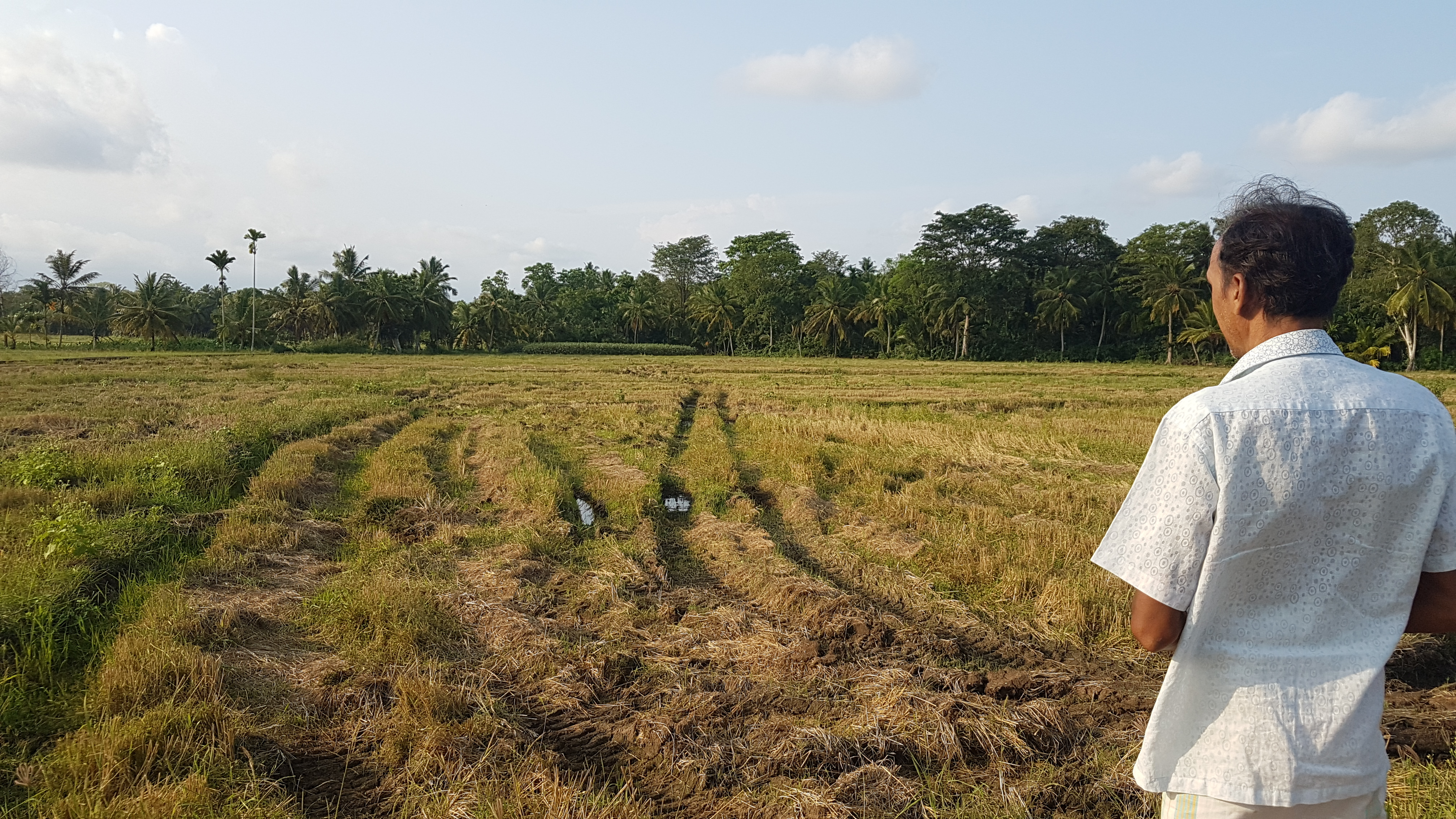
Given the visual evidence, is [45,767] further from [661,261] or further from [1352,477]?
[661,261]

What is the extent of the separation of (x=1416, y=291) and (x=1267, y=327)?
4642 cm

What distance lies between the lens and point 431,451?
1320cm

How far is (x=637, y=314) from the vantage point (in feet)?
220

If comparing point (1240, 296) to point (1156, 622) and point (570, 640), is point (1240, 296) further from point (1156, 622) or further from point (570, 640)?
point (570, 640)

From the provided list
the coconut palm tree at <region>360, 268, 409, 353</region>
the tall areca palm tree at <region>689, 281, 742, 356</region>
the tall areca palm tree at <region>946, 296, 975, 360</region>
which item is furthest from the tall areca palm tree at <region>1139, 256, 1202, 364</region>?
the coconut palm tree at <region>360, 268, 409, 353</region>

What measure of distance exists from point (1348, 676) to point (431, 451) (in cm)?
1304

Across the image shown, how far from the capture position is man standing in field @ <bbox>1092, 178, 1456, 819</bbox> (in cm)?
154

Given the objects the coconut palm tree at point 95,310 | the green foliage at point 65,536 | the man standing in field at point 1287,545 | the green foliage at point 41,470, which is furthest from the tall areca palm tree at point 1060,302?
the coconut palm tree at point 95,310

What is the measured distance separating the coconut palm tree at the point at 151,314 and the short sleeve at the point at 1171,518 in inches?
2325

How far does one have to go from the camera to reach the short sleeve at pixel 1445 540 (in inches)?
62.4

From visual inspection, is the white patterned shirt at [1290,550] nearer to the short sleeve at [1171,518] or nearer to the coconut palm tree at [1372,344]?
the short sleeve at [1171,518]

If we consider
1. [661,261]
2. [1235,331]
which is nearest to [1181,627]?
[1235,331]

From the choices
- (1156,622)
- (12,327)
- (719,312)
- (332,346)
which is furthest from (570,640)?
(12,327)

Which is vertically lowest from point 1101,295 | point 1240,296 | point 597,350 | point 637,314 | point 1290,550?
point 1290,550
